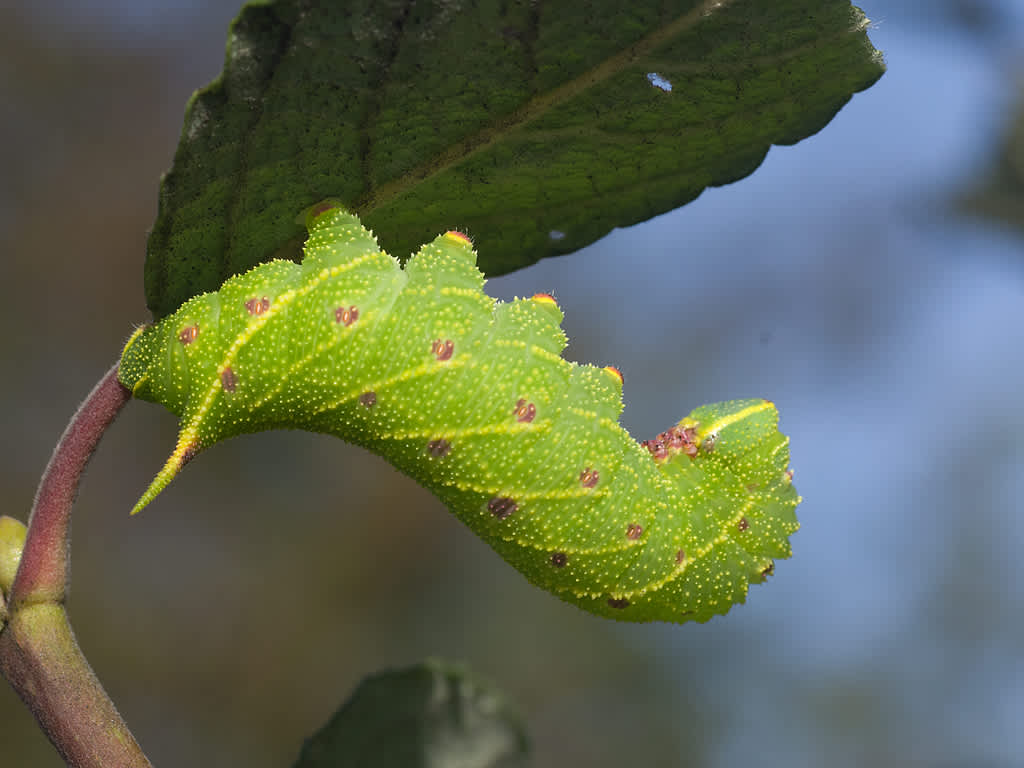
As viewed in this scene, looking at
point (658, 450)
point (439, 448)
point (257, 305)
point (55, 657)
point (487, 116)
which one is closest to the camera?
point (55, 657)

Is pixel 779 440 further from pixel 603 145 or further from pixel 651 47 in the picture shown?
pixel 651 47

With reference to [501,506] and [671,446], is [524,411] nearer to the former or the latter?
[501,506]

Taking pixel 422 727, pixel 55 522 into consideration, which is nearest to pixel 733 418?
pixel 422 727

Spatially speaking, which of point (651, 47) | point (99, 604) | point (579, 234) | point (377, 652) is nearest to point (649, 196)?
point (579, 234)

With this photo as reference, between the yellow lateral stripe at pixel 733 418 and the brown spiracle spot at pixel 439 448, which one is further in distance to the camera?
the yellow lateral stripe at pixel 733 418

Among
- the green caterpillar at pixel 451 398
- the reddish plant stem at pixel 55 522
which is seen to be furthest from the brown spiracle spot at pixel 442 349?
the reddish plant stem at pixel 55 522

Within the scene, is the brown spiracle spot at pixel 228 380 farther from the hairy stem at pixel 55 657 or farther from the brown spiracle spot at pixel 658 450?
the brown spiracle spot at pixel 658 450
